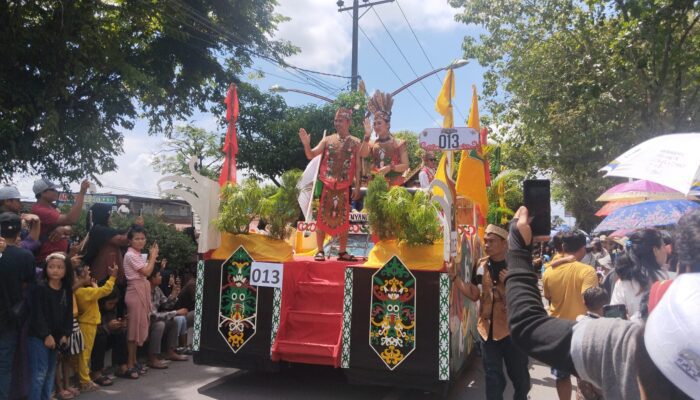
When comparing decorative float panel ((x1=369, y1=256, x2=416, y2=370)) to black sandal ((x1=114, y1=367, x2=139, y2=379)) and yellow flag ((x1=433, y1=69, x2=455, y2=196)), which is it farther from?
black sandal ((x1=114, y1=367, x2=139, y2=379))

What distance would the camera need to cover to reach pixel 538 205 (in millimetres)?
2367

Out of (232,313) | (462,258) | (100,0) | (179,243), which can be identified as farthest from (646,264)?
(100,0)

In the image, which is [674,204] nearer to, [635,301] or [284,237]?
[635,301]

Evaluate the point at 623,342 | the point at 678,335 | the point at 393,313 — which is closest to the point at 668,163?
the point at 623,342

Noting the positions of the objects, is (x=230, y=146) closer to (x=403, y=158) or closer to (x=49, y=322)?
(x=403, y=158)

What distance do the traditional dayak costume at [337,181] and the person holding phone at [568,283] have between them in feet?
8.41

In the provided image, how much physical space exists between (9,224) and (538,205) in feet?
14.5

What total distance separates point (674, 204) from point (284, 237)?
454 centimetres

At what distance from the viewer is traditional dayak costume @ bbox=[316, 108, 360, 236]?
6574 mm

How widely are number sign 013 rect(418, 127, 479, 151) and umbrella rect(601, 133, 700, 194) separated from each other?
2.46m

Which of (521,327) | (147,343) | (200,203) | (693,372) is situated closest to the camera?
(693,372)

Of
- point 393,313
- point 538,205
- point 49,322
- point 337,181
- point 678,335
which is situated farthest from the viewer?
point 337,181

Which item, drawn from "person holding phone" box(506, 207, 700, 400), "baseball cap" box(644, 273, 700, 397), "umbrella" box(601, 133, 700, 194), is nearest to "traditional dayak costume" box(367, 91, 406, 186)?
"umbrella" box(601, 133, 700, 194)

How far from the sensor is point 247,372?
6.41 metres
